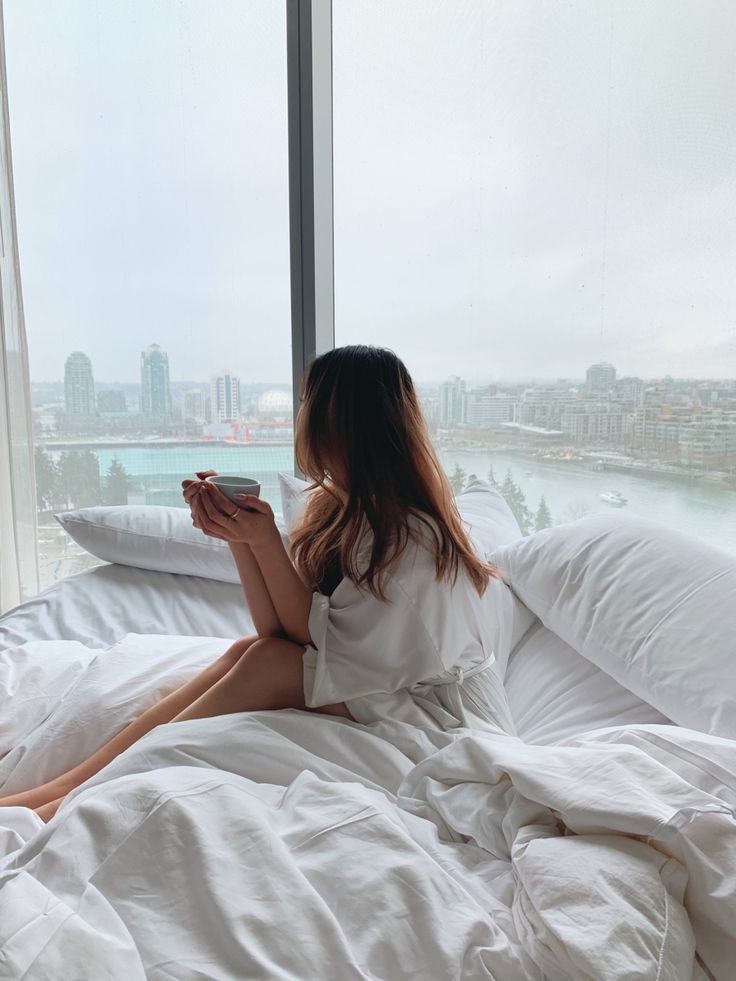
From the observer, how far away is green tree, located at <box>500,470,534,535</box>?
6.43 ft

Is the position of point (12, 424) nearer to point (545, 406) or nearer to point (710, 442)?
point (545, 406)

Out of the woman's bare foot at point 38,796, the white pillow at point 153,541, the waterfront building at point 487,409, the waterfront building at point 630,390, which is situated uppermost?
the waterfront building at point 630,390

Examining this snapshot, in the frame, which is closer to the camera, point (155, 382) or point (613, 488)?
point (613, 488)

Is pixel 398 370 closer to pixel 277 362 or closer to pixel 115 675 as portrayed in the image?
pixel 115 675

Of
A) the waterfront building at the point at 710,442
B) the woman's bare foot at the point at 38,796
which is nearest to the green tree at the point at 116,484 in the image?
the woman's bare foot at the point at 38,796

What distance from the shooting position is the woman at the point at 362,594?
117 centimetres

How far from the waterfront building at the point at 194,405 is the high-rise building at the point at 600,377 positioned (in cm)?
131

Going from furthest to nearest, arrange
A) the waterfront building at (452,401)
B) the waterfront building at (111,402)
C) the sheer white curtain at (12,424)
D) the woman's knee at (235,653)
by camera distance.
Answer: the waterfront building at (111,402) → the sheer white curtain at (12,424) → the waterfront building at (452,401) → the woman's knee at (235,653)

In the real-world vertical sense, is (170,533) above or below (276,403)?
below

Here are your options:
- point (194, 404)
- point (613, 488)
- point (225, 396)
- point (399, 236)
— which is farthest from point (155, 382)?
point (613, 488)

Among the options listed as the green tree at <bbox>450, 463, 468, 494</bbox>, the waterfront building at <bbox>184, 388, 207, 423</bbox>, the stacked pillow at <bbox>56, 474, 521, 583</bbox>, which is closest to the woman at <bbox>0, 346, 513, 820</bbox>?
the stacked pillow at <bbox>56, 474, 521, 583</bbox>

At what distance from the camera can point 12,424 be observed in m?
2.52

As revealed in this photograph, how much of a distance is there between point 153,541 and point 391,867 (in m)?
1.30

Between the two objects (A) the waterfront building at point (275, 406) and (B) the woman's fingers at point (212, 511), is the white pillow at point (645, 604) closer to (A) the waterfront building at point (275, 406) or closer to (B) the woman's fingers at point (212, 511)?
(B) the woman's fingers at point (212, 511)
